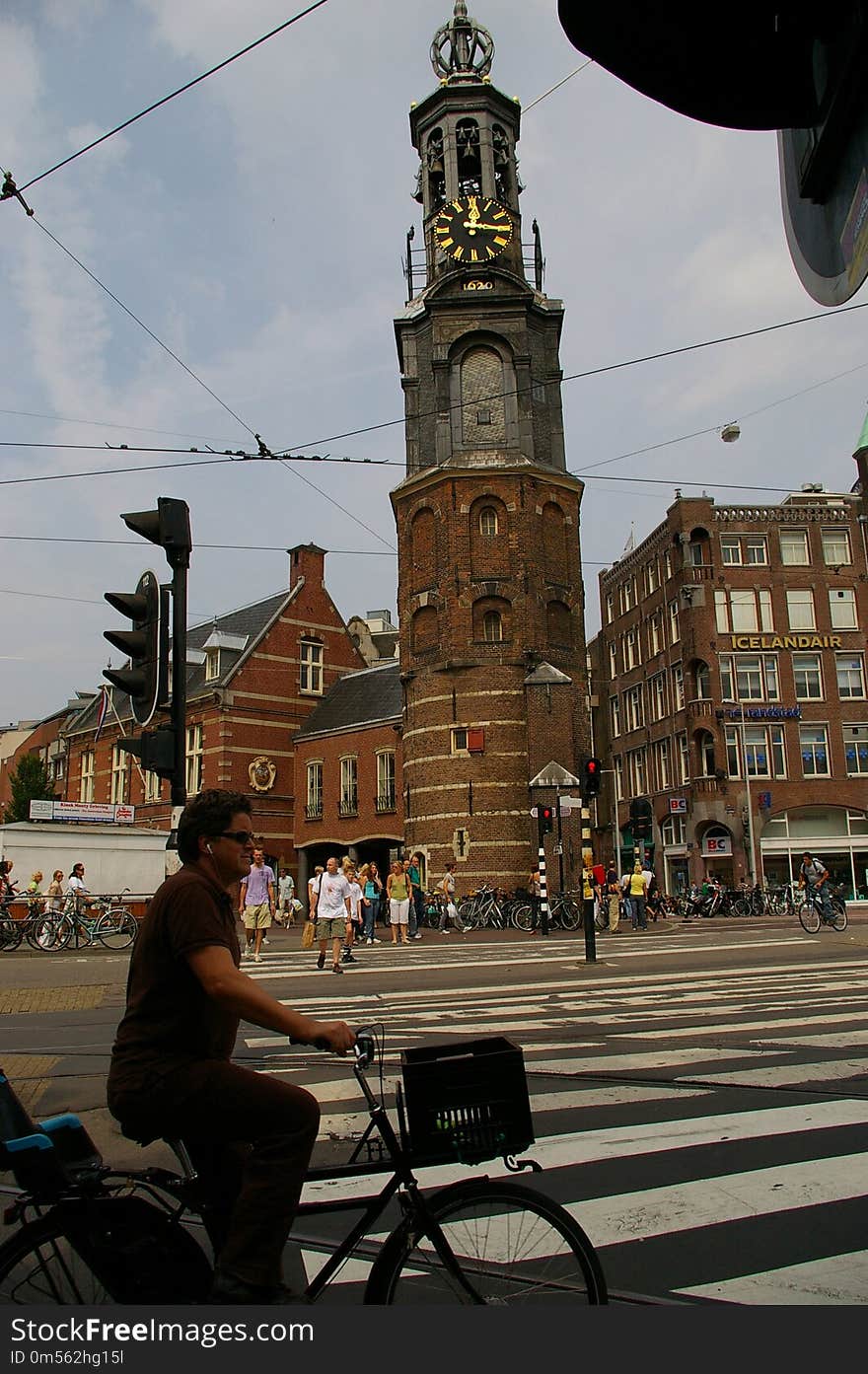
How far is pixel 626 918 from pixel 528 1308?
3502cm

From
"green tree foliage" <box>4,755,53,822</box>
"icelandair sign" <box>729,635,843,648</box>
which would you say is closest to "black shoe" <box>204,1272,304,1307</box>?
"icelandair sign" <box>729,635,843,648</box>

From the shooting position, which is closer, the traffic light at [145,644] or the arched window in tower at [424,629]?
the traffic light at [145,644]

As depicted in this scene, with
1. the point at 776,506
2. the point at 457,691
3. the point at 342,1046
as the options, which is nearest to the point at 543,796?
the point at 457,691

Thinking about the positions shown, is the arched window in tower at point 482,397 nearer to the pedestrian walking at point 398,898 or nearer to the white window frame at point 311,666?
the white window frame at point 311,666

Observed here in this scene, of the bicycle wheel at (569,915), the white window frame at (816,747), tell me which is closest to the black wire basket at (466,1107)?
the bicycle wheel at (569,915)

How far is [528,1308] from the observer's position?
118 inches

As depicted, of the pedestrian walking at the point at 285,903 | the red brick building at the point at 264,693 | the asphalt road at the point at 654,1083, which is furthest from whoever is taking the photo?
the red brick building at the point at 264,693

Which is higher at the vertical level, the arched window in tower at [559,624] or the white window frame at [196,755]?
the arched window in tower at [559,624]

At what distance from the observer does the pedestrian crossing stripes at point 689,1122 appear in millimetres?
4125

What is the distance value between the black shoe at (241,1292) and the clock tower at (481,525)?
32.8 m

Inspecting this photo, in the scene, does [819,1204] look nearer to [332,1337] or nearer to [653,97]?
[332,1337]

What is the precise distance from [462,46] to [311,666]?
1020 inches

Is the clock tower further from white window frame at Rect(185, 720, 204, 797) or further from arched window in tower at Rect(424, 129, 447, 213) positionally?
white window frame at Rect(185, 720, 204, 797)

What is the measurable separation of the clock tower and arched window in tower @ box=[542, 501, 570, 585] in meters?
0.06
